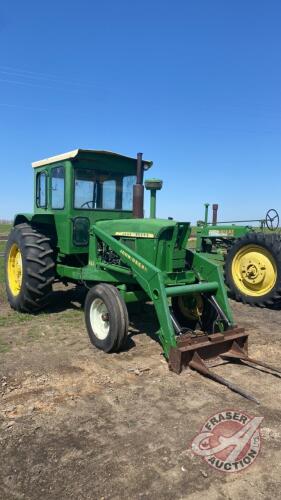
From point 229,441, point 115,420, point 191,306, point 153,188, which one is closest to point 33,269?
point 153,188

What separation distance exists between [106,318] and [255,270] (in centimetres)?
399

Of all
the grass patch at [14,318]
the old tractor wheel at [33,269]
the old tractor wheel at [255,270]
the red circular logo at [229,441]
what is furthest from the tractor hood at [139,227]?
the old tractor wheel at [255,270]

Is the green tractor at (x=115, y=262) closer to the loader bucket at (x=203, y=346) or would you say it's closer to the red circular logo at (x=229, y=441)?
the loader bucket at (x=203, y=346)

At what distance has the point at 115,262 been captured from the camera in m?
6.27

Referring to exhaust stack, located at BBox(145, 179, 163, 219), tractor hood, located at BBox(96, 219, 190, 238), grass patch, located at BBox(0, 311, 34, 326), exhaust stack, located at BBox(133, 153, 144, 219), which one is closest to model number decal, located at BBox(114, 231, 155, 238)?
tractor hood, located at BBox(96, 219, 190, 238)

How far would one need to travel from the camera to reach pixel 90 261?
6.65 m

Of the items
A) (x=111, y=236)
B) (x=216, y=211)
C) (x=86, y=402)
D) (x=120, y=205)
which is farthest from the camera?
(x=216, y=211)

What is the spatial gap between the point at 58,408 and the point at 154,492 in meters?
1.38

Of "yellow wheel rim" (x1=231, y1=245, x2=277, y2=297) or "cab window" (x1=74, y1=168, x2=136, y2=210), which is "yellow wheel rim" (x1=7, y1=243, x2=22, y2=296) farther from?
"yellow wheel rim" (x1=231, y1=245, x2=277, y2=297)

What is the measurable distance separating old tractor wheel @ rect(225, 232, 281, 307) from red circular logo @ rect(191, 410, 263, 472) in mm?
4564

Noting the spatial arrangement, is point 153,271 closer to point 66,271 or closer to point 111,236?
point 111,236

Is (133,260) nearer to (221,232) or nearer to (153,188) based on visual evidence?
(153,188)

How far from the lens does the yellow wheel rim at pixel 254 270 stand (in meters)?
8.15

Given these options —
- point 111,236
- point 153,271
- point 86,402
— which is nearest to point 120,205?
point 111,236
